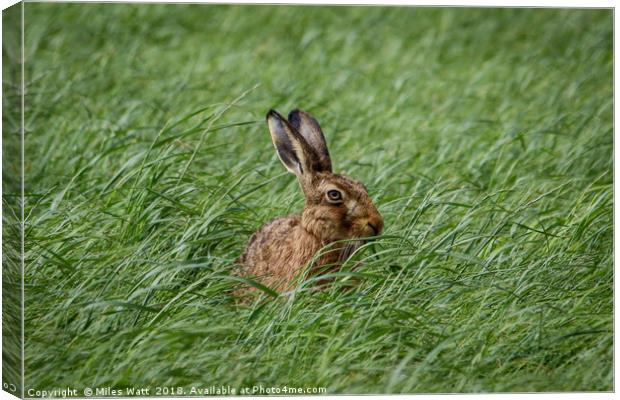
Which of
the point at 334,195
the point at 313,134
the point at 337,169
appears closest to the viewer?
the point at 334,195

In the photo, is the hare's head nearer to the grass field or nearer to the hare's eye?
the hare's eye

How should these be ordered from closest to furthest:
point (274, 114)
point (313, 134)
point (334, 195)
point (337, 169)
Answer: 1. point (334, 195)
2. point (274, 114)
3. point (313, 134)
4. point (337, 169)

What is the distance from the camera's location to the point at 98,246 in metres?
6.89

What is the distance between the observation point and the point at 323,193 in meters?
6.66

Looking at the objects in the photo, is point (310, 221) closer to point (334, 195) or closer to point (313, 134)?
point (334, 195)

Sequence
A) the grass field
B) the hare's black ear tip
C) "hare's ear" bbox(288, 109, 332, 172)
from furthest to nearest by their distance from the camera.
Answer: "hare's ear" bbox(288, 109, 332, 172) → the hare's black ear tip → the grass field

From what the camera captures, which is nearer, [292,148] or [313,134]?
[292,148]

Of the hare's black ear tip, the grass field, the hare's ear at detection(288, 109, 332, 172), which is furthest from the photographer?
the hare's ear at detection(288, 109, 332, 172)

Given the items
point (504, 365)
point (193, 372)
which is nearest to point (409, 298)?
point (504, 365)

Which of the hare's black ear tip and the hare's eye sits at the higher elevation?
the hare's black ear tip

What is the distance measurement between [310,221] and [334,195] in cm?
19

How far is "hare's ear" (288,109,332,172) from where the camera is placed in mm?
6848

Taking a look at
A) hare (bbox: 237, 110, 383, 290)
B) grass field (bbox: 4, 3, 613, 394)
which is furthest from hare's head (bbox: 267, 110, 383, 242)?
grass field (bbox: 4, 3, 613, 394)

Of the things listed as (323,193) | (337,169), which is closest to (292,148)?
(323,193)
